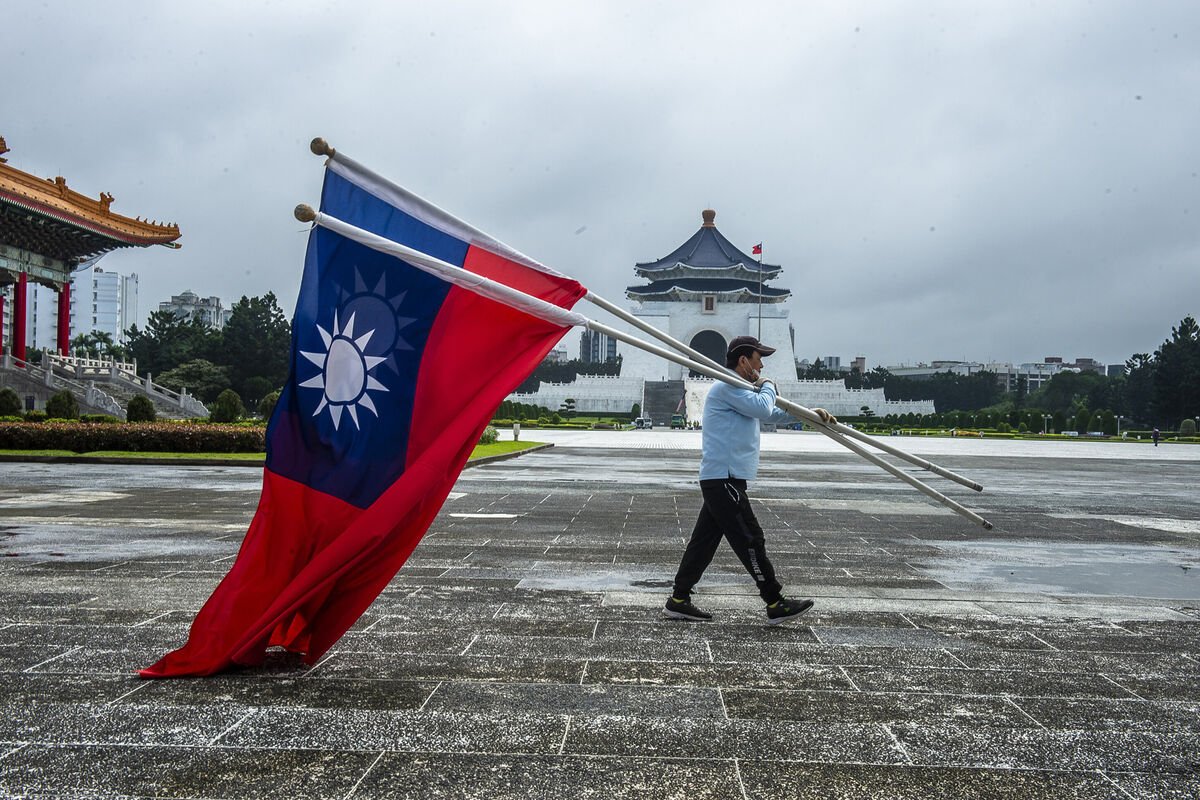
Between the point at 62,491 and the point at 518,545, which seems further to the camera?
the point at 62,491

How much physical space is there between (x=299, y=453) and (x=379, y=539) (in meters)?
0.50

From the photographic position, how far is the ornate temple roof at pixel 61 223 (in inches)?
1174

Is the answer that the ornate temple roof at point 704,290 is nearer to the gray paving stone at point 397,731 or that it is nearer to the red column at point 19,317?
the red column at point 19,317

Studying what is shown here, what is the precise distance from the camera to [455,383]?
3.66 metres

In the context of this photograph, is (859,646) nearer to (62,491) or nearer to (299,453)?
(299,453)

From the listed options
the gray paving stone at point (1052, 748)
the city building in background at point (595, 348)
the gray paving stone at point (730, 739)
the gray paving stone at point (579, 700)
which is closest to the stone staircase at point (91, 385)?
the gray paving stone at point (579, 700)

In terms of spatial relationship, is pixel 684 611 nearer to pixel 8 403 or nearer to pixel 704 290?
pixel 8 403

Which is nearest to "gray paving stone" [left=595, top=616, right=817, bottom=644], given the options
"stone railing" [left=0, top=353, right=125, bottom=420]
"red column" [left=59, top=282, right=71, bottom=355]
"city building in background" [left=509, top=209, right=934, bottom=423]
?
"stone railing" [left=0, top=353, right=125, bottom=420]

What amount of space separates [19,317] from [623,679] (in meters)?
37.1

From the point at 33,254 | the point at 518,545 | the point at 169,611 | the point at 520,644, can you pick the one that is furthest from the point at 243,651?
the point at 33,254

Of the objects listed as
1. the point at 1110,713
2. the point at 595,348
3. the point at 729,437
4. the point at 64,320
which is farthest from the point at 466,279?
the point at 595,348

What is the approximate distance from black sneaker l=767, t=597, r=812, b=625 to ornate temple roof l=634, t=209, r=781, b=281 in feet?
233

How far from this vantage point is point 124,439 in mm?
17672

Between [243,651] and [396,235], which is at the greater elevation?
[396,235]
